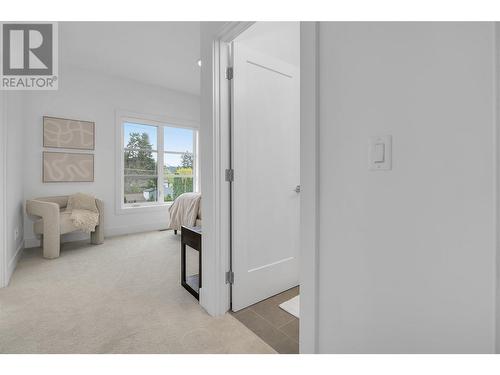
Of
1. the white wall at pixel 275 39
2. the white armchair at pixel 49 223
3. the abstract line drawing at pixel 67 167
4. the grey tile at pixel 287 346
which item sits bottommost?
the grey tile at pixel 287 346

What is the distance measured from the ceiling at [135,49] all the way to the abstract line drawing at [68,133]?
81 cm

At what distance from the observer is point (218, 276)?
5.77ft

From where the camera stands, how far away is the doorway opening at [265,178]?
5.81 ft

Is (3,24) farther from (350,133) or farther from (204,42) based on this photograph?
(350,133)

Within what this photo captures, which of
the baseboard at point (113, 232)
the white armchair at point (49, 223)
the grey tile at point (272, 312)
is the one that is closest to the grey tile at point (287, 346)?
the grey tile at point (272, 312)

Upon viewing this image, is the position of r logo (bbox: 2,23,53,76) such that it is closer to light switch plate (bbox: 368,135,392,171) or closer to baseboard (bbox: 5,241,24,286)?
baseboard (bbox: 5,241,24,286)

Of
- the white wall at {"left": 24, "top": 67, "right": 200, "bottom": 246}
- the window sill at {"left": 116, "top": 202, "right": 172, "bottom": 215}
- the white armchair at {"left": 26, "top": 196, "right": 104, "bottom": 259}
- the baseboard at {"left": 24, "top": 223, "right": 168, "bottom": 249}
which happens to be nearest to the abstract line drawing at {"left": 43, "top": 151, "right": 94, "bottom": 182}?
the white wall at {"left": 24, "top": 67, "right": 200, "bottom": 246}

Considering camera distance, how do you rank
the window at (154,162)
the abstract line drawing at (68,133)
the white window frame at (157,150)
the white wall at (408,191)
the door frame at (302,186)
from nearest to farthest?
the white wall at (408,191), the door frame at (302,186), the abstract line drawing at (68,133), the white window frame at (157,150), the window at (154,162)

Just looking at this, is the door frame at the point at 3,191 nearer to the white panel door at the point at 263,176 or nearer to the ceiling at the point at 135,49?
the ceiling at the point at 135,49

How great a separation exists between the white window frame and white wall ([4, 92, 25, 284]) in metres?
1.19

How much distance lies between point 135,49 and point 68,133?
159 centimetres

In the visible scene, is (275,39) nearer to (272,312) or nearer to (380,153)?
(380,153)
